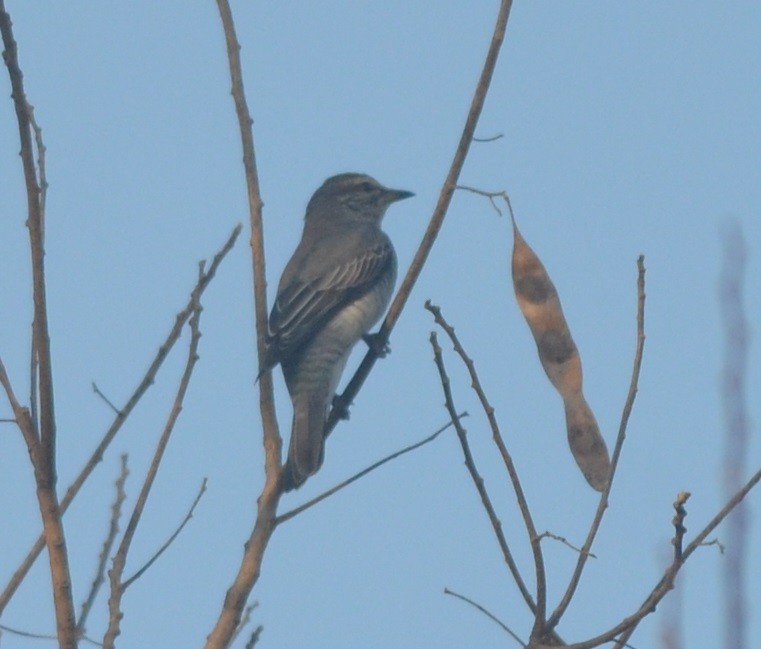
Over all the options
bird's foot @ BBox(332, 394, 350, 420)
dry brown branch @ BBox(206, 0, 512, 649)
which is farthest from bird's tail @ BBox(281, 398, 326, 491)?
dry brown branch @ BBox(206, 0, 512, 649)

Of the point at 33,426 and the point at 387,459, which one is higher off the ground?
the point at 387,459

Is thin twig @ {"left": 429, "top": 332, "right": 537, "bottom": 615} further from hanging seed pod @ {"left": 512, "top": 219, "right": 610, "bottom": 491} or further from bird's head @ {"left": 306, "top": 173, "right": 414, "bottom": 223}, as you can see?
bird's head @ {"left": 306, "top": 173, "right": 414, "bottom": 223}

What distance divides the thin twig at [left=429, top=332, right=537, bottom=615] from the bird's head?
551 centimetres

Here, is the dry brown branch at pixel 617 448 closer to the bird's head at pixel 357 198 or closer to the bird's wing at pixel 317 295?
the bird's wing at pixel 317 295

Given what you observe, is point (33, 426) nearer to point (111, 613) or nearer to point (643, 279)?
point (111, 613)

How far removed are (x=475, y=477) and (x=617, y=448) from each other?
38 centimetres

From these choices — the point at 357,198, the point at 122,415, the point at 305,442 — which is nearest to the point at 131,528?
the point at 122,415

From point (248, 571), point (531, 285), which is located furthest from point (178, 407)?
point (531, 285)

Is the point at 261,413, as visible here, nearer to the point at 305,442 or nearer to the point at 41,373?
the point at 41,373

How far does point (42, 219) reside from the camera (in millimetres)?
2922

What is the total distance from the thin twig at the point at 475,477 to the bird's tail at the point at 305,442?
49.5 inches

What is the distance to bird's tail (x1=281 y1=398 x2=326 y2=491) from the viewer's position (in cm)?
519

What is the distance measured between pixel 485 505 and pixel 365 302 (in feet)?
14.1

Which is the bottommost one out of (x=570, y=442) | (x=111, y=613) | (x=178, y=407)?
(x=111, y=613)
